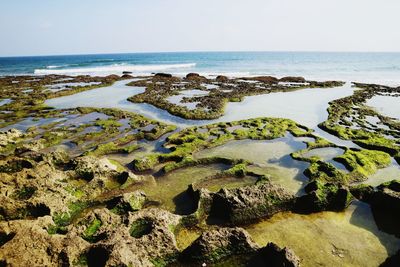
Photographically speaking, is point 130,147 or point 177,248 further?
point 130,147

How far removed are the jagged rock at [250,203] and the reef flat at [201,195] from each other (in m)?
0.04

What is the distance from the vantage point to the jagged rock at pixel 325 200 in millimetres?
10805

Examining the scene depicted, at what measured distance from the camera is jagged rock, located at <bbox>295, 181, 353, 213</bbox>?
35.4ft

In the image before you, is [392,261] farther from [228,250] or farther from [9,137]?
[9,137]

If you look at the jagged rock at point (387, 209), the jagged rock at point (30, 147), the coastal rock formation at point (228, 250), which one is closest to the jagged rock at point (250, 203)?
the coastal rock formation at point (228, 250)

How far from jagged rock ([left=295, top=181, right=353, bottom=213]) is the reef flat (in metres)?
0.04

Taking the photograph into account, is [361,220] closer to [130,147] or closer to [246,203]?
[246,203]

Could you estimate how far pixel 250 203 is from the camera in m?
10.3

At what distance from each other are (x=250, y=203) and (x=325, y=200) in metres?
2.89

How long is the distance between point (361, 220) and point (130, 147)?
40.2 ft

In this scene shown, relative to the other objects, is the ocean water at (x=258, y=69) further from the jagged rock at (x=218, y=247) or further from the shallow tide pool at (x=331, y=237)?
the jagged rock at (x=218, y=247)

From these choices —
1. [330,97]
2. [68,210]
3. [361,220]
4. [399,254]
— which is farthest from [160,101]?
[399,254]

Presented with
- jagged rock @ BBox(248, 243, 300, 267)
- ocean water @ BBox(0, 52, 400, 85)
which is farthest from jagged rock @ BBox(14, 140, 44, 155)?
ocean water @ BBox(0, 52, 400, 85)

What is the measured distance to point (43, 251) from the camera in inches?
287
